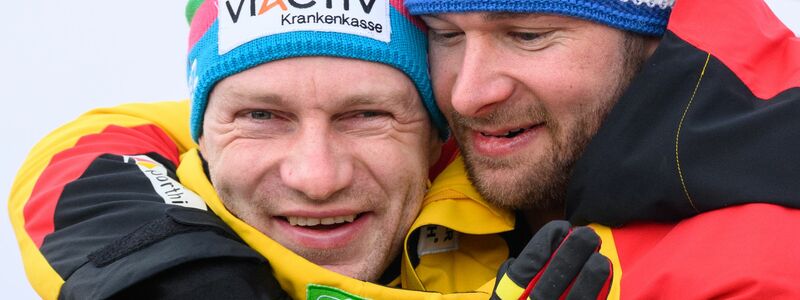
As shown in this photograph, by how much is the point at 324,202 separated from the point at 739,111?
36.9 inches

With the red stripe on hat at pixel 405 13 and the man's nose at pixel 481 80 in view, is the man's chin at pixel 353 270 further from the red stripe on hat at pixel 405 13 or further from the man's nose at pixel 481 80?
the red stripe on hat at pixel 405 13

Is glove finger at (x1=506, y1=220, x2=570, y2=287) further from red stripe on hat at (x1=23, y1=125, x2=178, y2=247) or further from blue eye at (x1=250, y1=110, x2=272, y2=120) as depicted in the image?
red stripe on hat at (x1=23, y1=125, x2=178, y2=247)

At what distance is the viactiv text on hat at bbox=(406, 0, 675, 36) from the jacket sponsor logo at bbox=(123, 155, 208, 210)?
74 centimetres

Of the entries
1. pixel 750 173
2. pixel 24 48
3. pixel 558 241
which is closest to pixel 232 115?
pixel 558 241

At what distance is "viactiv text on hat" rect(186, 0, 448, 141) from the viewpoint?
7.57 feet

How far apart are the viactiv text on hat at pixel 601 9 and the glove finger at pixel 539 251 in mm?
688

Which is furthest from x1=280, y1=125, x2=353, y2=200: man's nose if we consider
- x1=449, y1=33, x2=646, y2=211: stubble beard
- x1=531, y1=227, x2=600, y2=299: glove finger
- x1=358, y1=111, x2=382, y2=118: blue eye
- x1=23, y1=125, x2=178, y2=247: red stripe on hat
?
x1=531, y1=227, x2=600, y2=299: glove finger

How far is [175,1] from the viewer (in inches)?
148

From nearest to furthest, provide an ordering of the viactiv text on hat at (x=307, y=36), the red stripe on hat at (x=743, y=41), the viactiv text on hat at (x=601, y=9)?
the red stripe on hat at (x=743, y=41), the viactiv text on hat at (x=601, y=9), the viactiv text on hat at (x=307, y=36)

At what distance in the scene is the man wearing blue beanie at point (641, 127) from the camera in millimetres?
1813

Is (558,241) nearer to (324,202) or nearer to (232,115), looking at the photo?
(324,202)

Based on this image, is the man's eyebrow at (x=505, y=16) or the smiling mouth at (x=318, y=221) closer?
the man's eyebrow at (x=505, y=16)

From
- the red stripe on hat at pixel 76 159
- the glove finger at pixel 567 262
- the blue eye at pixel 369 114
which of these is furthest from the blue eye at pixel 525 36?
the red stripe on hat at pixel 76 159

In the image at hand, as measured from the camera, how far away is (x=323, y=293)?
2.21m
